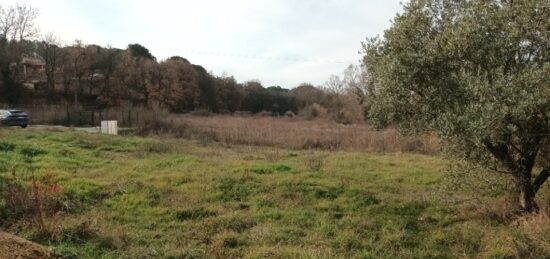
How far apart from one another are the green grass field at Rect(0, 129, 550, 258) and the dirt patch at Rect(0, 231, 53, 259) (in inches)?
29.5

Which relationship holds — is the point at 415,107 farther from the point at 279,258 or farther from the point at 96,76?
the point at 96,76

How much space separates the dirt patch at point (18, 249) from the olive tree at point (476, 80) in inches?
231

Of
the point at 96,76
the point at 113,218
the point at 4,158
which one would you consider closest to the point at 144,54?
the point at 96,76

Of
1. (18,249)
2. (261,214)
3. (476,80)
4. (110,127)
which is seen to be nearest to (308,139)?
(110,127)

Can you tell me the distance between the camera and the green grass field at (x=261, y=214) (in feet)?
24.9

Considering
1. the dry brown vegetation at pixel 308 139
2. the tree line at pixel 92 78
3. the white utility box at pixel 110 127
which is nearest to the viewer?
the dry brown vegetation at pixel 308 139

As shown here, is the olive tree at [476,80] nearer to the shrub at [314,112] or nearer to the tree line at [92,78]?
the tree line at [92,78]

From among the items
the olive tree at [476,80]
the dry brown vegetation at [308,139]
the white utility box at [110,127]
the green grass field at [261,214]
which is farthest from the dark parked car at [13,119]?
the olive tree at [476,80]

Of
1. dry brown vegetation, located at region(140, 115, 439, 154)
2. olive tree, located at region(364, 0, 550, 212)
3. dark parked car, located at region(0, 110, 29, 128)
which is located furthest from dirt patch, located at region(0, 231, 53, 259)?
dark parked car, located at region(0, 110, 29, 128)

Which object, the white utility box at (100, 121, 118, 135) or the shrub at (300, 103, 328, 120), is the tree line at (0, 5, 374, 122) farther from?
the white utility box at (100, 121, 118, 135)

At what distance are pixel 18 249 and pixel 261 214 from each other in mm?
4763

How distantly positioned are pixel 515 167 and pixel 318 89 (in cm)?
8229

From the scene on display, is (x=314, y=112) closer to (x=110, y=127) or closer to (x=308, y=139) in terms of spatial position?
(x=110, y=127)

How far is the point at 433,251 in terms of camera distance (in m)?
7.76
